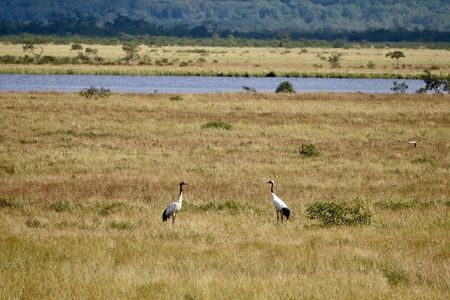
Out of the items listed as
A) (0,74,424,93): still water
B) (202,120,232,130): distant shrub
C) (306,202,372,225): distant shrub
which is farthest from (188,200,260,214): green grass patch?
(0,74,424,93): still water

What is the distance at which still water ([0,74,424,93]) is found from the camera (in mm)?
72312

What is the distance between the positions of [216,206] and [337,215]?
316 cm

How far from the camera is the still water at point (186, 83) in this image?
7231 cm

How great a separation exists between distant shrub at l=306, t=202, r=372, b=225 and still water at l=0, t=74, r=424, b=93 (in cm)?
5155

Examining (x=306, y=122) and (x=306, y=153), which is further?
(x=306, y=122)

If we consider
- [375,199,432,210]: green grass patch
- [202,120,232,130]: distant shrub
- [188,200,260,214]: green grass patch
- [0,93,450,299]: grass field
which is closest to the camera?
[0,93,450,299]: grass field

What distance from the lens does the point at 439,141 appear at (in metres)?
34.0

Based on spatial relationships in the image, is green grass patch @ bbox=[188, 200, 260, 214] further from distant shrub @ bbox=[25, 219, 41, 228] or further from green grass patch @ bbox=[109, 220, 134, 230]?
distant shrub @ bbox=[25, 219, 41, 228]

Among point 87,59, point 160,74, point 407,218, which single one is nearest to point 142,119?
point 407,218

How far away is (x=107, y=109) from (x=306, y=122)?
462 inches

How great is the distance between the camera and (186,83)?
8262cm

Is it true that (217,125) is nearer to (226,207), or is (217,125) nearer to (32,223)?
(226,207)

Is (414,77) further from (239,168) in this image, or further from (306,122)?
(239,168)

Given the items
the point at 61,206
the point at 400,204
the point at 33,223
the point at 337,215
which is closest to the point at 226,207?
the point at 337,215
